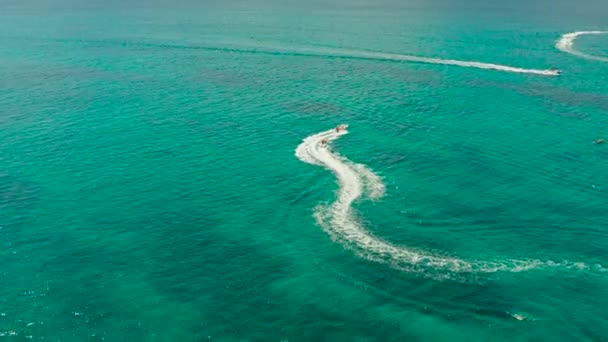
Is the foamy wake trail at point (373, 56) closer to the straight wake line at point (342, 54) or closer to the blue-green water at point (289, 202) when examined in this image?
the straight wake line at point (342, 54)

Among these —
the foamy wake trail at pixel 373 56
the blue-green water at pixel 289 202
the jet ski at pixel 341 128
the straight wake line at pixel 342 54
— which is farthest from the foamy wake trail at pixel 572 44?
the jet ski at pixel 341 128

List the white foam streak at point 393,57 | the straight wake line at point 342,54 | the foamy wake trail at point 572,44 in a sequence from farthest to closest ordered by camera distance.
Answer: the foamy wake trail at point 572,44 → the straight wake line at point 342,54 → the white foam streak at point 393,57

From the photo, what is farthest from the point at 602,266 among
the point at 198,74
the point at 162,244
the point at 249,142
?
the point at 198,74

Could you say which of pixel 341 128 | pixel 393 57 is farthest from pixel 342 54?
pixel 341 128

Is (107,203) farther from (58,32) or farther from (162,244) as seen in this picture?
(58,32)

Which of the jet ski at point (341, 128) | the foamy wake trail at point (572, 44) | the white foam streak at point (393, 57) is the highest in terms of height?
the foamy wake trail at point (572, 44)

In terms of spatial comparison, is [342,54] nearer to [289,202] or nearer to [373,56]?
[373,56]

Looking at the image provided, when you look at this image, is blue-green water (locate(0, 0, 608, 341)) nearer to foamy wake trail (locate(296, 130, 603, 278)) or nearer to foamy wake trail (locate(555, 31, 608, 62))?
foamy wake trail (locate(296, 130, 603, 278))
